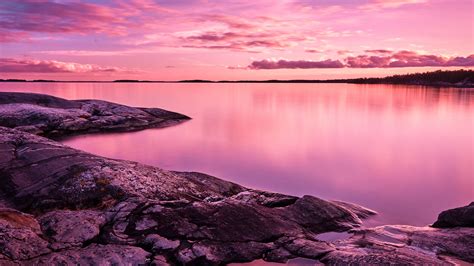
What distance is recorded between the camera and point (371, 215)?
1155cm

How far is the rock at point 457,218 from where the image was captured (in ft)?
31.4

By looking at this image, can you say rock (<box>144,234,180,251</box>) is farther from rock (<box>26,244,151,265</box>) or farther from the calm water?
the calm water

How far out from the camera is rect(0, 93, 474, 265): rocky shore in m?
7.26

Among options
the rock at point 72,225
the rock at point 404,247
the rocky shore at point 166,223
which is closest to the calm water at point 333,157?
the rock at point 404,247

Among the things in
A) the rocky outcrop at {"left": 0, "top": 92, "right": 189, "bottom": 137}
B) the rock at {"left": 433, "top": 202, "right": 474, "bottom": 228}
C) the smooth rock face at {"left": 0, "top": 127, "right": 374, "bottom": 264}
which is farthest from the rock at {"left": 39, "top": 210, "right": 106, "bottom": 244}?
the rocky outcrop at {"left": 0, "top": 92, "right": 189, "bottom": 137}

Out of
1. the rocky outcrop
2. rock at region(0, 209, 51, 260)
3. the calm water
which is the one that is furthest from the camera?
the rocky outcrop

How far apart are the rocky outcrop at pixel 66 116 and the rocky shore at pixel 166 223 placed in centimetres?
1530

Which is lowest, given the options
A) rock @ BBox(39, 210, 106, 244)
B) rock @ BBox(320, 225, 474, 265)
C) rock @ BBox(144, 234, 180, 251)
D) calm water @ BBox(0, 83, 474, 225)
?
calm water @ BBox(0, 83, 474, 225)

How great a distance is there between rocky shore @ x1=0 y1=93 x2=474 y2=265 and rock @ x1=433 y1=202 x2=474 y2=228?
0.02 metres

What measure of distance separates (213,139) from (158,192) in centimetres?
1682

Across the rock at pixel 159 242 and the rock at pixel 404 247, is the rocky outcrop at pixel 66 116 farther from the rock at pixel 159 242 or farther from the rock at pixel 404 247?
the rock at pixel 404 247

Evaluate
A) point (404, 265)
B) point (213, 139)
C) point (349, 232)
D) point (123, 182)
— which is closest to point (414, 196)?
point (349, 232)

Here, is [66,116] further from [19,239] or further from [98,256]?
Result: [98,256]

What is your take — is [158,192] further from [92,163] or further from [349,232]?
[349,232]
